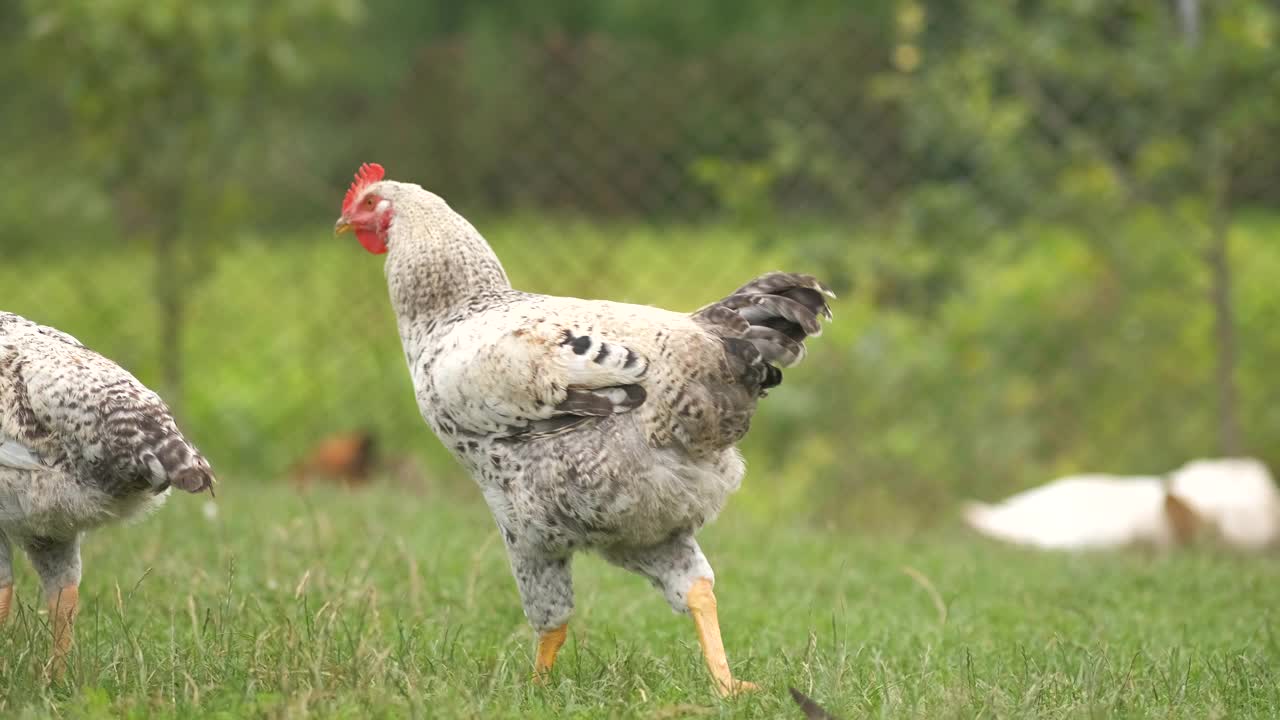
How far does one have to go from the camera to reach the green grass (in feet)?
12.3

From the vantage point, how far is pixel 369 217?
483 cm

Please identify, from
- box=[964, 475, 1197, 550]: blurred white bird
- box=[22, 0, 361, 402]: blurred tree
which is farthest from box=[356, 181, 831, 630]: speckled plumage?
box=[22, 0, 361, 402]: blurred tree

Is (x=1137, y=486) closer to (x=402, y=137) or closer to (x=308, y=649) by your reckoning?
(x=308, y=649)

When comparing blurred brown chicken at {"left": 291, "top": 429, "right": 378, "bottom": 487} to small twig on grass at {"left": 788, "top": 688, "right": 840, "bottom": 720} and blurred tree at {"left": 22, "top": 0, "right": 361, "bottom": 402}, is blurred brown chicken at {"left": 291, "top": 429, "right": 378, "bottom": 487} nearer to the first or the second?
blurred tree at {"left": 22, "top": 0, "right": 361, "bottom": 402}

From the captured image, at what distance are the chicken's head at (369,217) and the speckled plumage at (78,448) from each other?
97cm

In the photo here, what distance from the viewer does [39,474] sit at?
4.11 meters

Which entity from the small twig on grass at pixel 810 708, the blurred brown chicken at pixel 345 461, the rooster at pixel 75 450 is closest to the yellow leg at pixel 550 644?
the small twig on grass at pixel 810 708

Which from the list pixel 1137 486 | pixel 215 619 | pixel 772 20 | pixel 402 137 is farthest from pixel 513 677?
pixel 772 20

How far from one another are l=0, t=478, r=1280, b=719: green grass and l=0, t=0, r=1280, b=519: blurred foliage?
1.87m

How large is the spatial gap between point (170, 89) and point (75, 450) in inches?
215

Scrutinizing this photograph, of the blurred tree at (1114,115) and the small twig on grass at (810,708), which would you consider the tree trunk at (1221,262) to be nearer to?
the blurred tree at (1114,115)

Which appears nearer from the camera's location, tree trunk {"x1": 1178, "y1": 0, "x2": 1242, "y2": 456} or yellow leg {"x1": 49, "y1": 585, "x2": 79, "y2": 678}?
yellow leg {"x1": 49, "y1": 585, "x2": 79, "y2": 678}

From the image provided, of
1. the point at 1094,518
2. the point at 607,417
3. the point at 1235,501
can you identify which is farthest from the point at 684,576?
the point at 1235,501

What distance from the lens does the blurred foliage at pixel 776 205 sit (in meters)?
8.56
